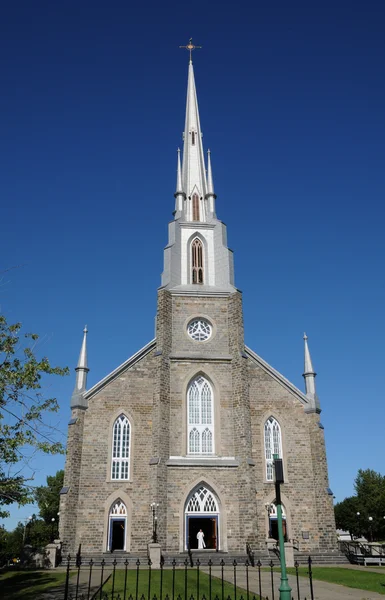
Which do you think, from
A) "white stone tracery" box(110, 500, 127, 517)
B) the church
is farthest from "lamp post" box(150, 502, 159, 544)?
"white stone tracery" box(110, 500, 127, 517)

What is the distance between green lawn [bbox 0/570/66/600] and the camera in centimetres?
1548

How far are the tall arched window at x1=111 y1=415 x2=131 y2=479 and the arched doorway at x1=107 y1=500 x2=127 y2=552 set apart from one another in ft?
4.84

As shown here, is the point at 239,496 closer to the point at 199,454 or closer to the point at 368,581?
the point at 199,454

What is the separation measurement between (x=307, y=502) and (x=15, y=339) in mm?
21001

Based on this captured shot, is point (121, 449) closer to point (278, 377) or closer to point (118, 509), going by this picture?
point (118, 509)

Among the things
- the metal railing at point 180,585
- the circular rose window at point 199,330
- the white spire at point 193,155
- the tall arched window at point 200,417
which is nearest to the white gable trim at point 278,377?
the circular rose window at point 199,330

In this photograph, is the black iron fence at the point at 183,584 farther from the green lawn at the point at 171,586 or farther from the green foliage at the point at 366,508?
the green foliage at the point at 366,508

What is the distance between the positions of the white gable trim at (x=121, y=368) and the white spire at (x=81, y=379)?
1.27ft

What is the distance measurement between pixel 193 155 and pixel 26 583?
3346 cm

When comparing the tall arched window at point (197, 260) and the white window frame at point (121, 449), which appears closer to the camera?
the white window frame at point (121, 449)

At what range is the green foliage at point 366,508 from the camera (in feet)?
189

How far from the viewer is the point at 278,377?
3241 centimetres

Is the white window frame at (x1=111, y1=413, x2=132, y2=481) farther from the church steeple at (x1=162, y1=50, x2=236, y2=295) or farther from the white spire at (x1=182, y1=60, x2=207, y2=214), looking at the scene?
the white spire at (x1=182, y1=60, x2=207, y2=214)

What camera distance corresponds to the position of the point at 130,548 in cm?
2711
